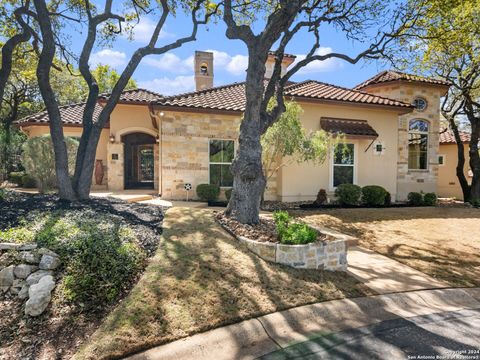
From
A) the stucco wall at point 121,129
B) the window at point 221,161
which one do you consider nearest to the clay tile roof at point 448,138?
the window at point 221,161

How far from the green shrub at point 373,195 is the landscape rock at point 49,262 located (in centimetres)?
1116

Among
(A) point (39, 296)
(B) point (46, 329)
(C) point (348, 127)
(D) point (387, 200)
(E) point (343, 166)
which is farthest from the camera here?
(E) point (343, 166)

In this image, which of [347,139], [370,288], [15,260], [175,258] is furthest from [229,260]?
[347,139]

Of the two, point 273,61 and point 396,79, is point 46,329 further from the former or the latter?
point 396,79

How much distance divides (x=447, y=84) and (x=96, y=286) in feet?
59.3

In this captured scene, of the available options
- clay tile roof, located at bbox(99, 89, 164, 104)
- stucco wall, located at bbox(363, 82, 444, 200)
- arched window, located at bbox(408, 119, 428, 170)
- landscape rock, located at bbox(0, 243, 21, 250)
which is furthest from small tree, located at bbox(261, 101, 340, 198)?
arched window, located at bbox(408, 119, 428, 170)

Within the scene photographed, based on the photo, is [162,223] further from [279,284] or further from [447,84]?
[447,84]

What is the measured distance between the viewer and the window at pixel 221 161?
11945mm

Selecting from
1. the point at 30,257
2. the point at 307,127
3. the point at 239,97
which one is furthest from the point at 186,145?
the point at 30,257

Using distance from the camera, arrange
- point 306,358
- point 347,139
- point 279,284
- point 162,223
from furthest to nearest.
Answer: point 347,139
point 162,223
point 279,284
point 306,358

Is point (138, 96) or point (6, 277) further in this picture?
point (138, 96)

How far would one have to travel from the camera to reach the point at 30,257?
4191mm

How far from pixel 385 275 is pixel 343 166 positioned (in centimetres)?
812

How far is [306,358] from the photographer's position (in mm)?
3070
